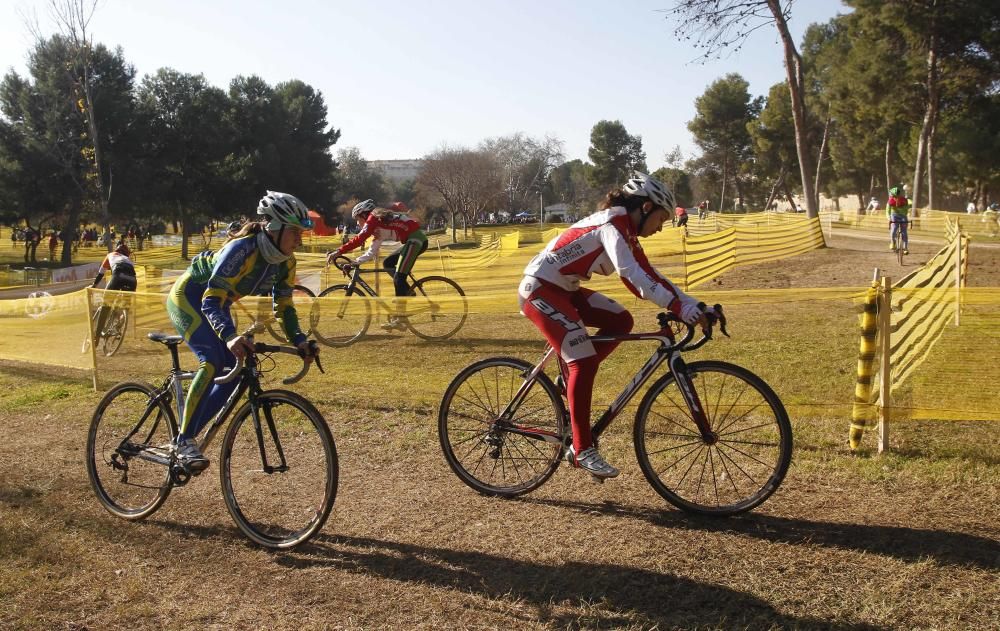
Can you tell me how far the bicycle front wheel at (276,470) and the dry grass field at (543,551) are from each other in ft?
0.51

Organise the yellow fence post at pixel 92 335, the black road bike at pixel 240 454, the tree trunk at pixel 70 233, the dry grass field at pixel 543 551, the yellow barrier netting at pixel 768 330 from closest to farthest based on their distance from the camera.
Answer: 1. the dry grass field at pixel 543 551
2. the black road bike at pixel 240 454
3. the yellow barrier netting at pixel 768 330
4. the yellow fence post at pixel 92 335
5. the tree trunk at pixel 70 233

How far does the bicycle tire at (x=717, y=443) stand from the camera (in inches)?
180

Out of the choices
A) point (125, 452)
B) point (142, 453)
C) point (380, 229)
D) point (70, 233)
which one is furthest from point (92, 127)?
point (142, 453)

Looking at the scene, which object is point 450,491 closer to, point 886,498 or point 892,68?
point 886,498

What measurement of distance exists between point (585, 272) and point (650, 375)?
0.74 m

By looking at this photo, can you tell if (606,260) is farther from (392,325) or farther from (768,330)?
(768,330)

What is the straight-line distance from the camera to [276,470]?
15.9 feet

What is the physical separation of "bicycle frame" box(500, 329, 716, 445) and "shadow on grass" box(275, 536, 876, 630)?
0.92m

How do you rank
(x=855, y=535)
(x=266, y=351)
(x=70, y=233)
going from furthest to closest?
1. (x=70, y=233)
2. (x=266, y=351)
3. (x=855, y=535)

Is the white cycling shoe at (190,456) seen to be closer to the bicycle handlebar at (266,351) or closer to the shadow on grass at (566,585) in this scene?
the bicycle handlebar at (266,351)

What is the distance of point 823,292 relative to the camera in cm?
596

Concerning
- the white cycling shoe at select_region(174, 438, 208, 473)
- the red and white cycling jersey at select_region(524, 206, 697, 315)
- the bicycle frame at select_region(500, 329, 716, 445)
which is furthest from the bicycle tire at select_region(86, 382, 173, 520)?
the red and white cycling jersey at select_region(524, 206, 697, 315)

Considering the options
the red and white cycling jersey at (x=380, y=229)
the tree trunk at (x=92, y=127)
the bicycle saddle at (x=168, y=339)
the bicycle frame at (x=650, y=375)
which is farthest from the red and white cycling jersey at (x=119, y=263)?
the tree trunk at (x=92, y=127)

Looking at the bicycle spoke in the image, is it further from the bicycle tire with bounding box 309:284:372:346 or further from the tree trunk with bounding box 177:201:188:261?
the tree trunk with bounding box 177:201:188:261
